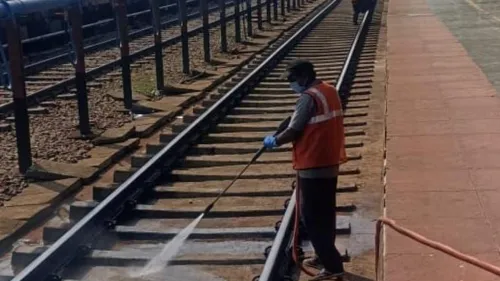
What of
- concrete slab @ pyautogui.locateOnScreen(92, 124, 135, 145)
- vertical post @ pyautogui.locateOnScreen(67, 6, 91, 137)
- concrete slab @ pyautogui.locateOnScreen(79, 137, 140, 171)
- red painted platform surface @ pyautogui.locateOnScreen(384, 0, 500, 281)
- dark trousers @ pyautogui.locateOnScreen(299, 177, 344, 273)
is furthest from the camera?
vertical post @ pyautogui.locateOnScreen(67, 6, 91, 137)

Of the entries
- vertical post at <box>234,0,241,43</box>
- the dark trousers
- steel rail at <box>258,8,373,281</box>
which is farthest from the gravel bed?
vertical post at <box>234,0,241,43</box>

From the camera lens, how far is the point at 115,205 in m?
8.60

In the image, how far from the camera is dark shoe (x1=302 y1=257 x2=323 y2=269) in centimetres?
708

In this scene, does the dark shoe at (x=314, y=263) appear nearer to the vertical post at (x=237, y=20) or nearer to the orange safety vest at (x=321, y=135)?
the orange safety vest at (x=321, y=135)

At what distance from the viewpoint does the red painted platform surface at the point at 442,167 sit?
683 cm

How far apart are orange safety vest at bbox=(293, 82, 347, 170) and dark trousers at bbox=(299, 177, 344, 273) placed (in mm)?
142

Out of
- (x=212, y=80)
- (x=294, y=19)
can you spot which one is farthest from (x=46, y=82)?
(x=294, y=19)

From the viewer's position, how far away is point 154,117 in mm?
14383

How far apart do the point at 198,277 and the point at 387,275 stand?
1.38 metres

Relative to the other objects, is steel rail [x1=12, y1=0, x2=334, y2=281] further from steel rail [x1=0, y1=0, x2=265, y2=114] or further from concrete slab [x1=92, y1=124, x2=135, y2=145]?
steel rail [x1=0, y1=0, x2=265, y2=114]

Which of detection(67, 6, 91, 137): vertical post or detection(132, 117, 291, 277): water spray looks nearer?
detection(132, 117, 291, 277): water spray

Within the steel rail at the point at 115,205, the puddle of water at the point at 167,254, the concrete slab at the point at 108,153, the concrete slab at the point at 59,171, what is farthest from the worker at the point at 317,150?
the concrete slab at the point at 108,153

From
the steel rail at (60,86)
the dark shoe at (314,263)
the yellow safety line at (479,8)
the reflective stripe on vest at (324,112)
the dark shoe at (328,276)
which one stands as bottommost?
the yellow safety line at (479,8)

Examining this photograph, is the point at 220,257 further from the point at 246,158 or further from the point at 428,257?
the point at 246,158
